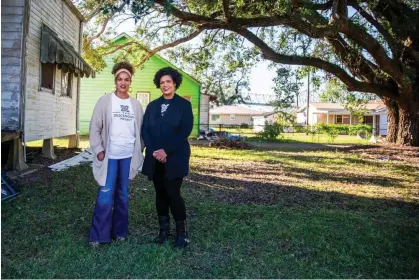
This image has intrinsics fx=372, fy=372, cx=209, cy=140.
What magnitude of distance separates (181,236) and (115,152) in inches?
45.0

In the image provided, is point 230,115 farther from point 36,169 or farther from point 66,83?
point 36,169

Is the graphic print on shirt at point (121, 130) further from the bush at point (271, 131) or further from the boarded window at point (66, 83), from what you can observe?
the bush at point (271, 131)

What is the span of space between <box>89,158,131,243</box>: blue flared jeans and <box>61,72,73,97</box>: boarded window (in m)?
8.07

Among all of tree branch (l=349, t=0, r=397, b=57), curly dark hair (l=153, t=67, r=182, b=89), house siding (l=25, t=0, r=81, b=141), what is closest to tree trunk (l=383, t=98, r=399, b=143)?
tree branch (l=349, t=0, r=397, b=57)

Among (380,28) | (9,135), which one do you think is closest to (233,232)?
(9,135)

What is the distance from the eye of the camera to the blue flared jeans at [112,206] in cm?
397

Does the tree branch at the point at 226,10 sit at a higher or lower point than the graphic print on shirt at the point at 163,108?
higher

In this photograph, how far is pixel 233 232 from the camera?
14.7 ft

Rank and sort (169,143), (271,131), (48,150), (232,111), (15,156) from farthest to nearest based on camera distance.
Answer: (232,111) < (271,131) < (48,150) < (15,156) < (169,143)

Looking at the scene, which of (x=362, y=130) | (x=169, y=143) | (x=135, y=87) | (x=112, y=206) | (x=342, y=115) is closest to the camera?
(x=169, y=143)

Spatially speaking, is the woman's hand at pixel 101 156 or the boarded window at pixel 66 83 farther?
the boarded window at pixel 66 83

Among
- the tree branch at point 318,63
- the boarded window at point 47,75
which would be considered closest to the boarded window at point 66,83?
the boarded window at point 47,75

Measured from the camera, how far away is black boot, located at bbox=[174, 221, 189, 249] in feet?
12.9

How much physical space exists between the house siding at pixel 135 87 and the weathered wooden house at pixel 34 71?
11.8m
